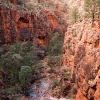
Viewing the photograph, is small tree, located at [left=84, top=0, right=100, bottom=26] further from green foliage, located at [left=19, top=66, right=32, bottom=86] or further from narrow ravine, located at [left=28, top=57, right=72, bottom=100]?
narrow ravine, located at [left=28, top=57, right=72, bottom=100]

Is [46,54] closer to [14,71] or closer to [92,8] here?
[14,71]

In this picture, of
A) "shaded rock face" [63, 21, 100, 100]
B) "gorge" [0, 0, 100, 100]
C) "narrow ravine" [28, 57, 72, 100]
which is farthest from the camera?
"narrow ravine" [28, 57, 72, 100]

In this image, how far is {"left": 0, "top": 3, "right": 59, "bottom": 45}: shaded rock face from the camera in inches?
2130

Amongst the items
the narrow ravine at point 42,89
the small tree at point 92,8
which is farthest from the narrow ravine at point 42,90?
the small tree at point 92,8

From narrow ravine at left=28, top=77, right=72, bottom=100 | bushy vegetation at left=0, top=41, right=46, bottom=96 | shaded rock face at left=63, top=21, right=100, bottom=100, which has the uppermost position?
shaded rock face at left=63, top=21, right=100, bottom=100

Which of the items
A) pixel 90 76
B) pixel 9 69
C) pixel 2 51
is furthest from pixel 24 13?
pixel 90 76

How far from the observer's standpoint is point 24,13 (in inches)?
2322

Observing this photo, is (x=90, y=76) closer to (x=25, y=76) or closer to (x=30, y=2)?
(x=25, y=76)

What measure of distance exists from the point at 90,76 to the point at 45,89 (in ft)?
56.1

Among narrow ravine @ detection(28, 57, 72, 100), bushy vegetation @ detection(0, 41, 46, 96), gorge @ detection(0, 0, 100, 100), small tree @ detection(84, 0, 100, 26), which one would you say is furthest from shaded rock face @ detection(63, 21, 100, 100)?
bushy vegetation @ detection(0, 41, 46, 96)

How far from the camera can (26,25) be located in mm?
59781

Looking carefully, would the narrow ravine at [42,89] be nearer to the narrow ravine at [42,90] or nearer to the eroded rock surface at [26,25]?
the narrow ravine at [42,90]

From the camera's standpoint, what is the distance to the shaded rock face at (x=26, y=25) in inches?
2130

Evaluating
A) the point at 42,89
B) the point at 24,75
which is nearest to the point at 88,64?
the point at 24,75
